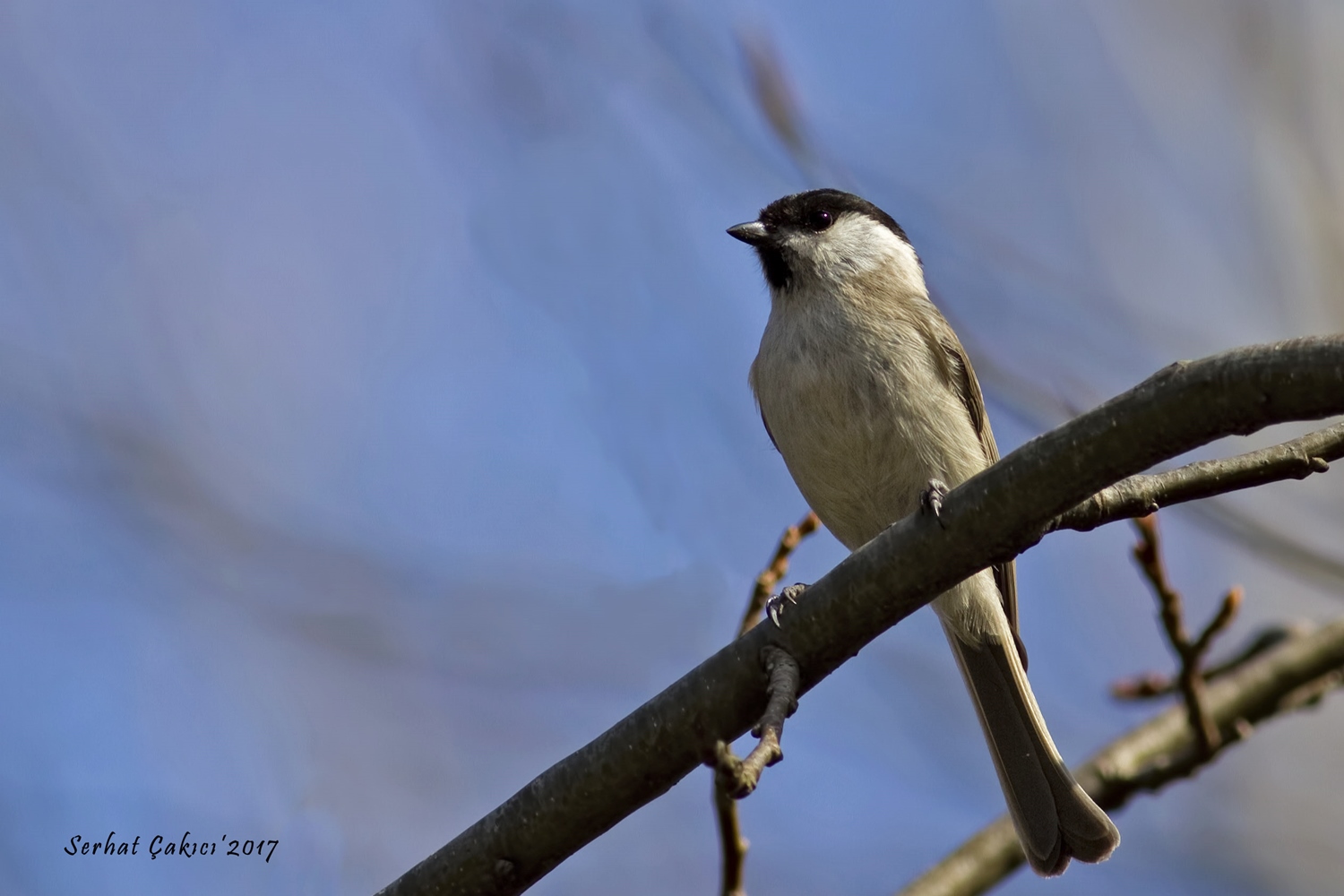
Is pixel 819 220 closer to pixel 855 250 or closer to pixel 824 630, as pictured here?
pixel 855 250

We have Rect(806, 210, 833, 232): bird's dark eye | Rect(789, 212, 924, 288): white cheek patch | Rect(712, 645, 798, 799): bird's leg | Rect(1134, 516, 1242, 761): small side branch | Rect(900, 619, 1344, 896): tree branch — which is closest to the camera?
Rect(712, 645, 798, 799): bird's leg

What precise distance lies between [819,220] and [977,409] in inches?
45.1

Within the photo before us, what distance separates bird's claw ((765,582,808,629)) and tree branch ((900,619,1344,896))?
4.30ft

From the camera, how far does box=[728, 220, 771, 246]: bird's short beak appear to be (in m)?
4.80

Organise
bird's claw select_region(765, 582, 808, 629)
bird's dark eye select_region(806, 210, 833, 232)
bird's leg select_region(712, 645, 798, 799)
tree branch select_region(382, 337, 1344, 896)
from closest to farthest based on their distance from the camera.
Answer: bird's leg select_region(712, 645, 798, 799), tree branch select_region(382, 337, 1344, 896), bird's claw select_region(765, 582, 808, 629), bird's dark eye select_region(806, 210, 833, 232)

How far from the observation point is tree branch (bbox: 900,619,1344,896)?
3934 mm

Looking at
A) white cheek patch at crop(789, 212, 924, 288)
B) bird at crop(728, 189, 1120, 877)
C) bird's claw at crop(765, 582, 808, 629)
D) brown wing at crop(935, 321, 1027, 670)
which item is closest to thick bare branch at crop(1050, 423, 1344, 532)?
bird's claw at crop(765, 582, 808, 629)

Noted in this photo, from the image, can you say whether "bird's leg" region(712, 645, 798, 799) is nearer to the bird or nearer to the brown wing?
the bird

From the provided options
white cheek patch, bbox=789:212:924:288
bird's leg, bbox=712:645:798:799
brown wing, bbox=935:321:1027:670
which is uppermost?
white cheek patch, bbox=789:212:924:288

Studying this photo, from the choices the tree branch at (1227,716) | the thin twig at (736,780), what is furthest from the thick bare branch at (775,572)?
the tree branch at (1227,716)

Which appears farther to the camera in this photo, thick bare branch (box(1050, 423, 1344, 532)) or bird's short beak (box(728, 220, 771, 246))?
bird's short beak (box(728, 220, 771, 246))

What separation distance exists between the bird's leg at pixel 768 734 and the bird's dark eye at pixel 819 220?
2546 millimetres

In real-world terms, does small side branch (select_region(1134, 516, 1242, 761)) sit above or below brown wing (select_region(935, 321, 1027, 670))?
below

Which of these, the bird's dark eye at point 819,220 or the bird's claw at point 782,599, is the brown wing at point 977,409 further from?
the bird's claw at point 782,599
